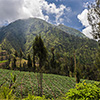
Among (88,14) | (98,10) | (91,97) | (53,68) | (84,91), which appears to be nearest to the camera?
(91,97)

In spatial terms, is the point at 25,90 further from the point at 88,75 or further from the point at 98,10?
the point at 88,75

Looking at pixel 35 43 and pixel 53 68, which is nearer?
pixel 35 43

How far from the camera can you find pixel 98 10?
13703mm

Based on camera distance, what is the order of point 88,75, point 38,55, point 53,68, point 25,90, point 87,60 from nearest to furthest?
point 25,90 < point 38,55 < point 53,68 < point 88,75 < point 87,60

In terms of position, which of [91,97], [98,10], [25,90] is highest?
[98,10]

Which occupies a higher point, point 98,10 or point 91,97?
point 98,10

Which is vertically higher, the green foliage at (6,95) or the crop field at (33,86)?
the green foliage at (6,95)

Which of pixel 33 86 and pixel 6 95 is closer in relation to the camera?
pixel 6 95

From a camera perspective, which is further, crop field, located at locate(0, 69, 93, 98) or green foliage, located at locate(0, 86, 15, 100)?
crop field, located at locate(0, 69, 93, 98)

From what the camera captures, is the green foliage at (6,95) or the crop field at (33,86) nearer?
the green foliage at (6,95)

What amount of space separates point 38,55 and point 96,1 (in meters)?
18.0

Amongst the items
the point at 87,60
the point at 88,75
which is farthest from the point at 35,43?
the point at 87,60

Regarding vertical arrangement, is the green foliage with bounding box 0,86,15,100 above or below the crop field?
above

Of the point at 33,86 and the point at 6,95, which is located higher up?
the point at 6,95
